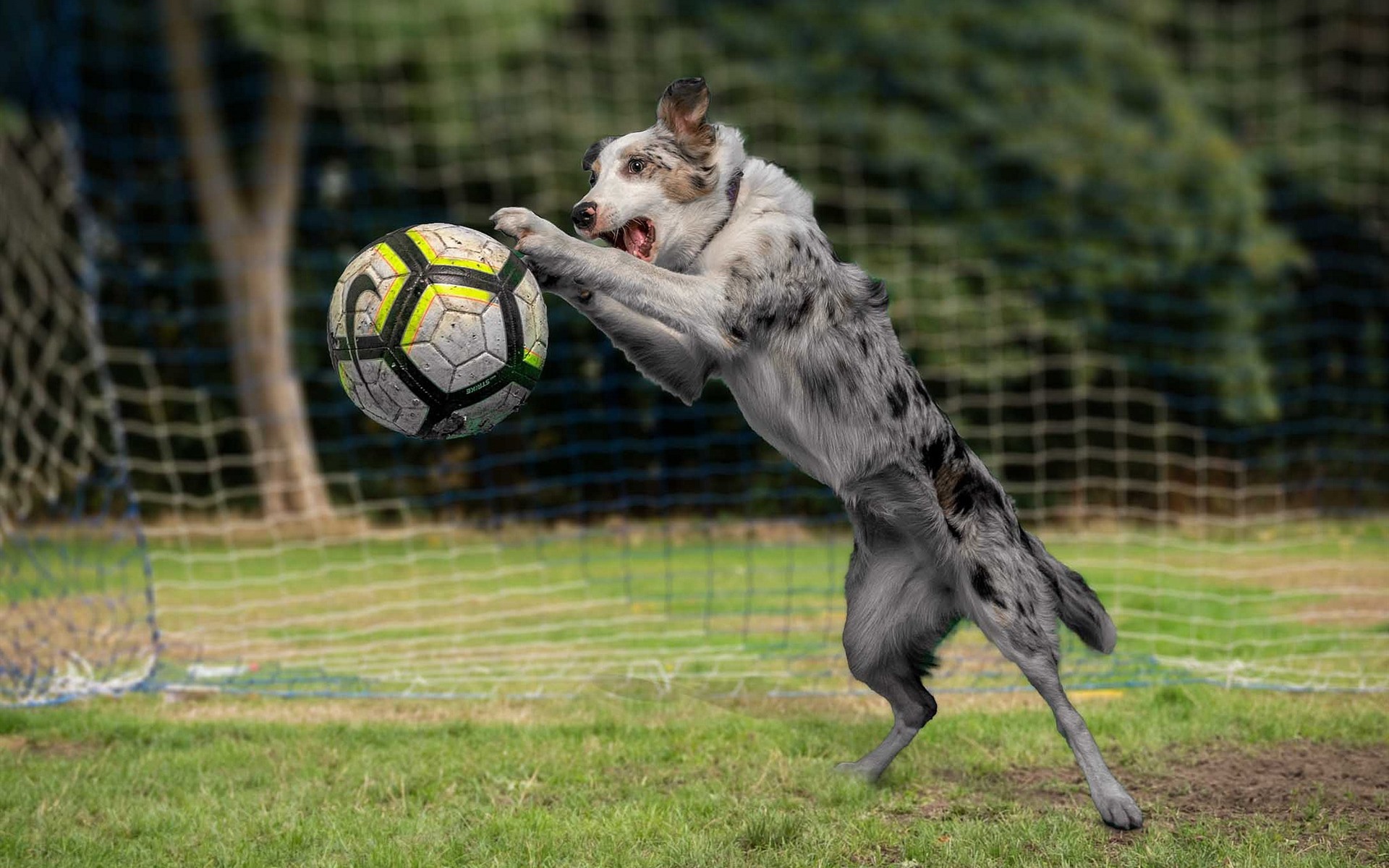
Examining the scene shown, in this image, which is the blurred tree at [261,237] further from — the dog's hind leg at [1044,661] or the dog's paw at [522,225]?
the dog's hind leg at [1044,661]

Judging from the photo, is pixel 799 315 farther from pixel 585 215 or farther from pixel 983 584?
pixel 983 584

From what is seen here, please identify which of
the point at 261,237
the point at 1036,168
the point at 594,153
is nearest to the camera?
the point at 594,153

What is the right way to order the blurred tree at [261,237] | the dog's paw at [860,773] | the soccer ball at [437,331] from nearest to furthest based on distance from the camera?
the soccer ball at [437,331] → the dog's paw at [860,773] → the blurred tree at [261,237]

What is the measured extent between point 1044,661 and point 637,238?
194 cm

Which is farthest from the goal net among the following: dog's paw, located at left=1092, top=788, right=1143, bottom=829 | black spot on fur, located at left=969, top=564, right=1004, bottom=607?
dog's paw, located at left=1092, top=788, right=1143, bottom=829

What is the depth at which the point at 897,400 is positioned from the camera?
176 inches

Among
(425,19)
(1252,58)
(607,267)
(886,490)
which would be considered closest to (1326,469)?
(1252,58)

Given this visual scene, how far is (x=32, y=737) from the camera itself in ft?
18.3

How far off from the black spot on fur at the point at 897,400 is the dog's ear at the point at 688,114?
3.37 feet

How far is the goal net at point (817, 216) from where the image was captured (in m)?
11.8

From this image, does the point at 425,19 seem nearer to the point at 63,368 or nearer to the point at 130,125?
the point at 130,125

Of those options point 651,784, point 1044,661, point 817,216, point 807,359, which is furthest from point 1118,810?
point 817,216

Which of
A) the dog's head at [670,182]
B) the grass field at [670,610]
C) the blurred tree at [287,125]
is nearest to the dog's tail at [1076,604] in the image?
the dog's head at [670,182]

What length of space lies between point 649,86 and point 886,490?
9.04 m
